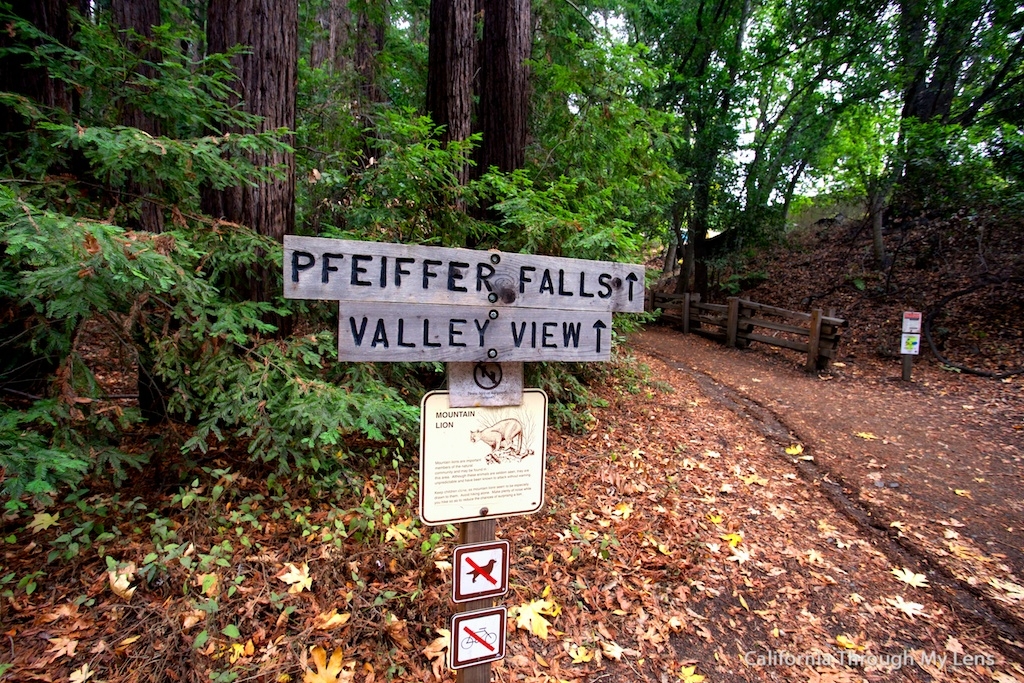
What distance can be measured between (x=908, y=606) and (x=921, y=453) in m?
→ 3.15

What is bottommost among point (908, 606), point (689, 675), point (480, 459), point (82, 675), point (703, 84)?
point (689, 675)

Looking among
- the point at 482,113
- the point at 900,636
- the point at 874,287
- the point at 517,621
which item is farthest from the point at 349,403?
the point at 874,287

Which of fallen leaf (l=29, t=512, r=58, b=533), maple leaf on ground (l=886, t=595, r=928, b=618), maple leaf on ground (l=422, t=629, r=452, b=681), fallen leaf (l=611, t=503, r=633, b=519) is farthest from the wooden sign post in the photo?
maple leaf on ground (l=886, t=595, r=928, b=618)

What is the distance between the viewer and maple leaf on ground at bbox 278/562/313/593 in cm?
298

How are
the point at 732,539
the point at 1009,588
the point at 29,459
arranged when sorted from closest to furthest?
the point at 29,459
the point at 1009,588
the point at 732,539

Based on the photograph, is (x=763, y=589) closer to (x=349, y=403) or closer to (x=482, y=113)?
(x=349, y=403)

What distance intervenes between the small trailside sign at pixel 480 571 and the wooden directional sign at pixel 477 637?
0.24 ft

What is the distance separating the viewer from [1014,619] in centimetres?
332

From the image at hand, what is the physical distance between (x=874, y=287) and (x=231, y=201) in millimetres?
14493

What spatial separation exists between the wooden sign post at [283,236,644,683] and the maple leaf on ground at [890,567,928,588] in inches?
132

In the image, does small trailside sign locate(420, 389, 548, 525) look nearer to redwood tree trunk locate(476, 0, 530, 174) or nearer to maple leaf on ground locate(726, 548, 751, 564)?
maple leaf on ground locate(726, 548, 751, 564)

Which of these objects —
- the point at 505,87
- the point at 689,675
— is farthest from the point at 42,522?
the point at 505,87

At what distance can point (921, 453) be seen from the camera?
5836mm

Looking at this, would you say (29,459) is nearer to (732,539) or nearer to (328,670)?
(328,670)
